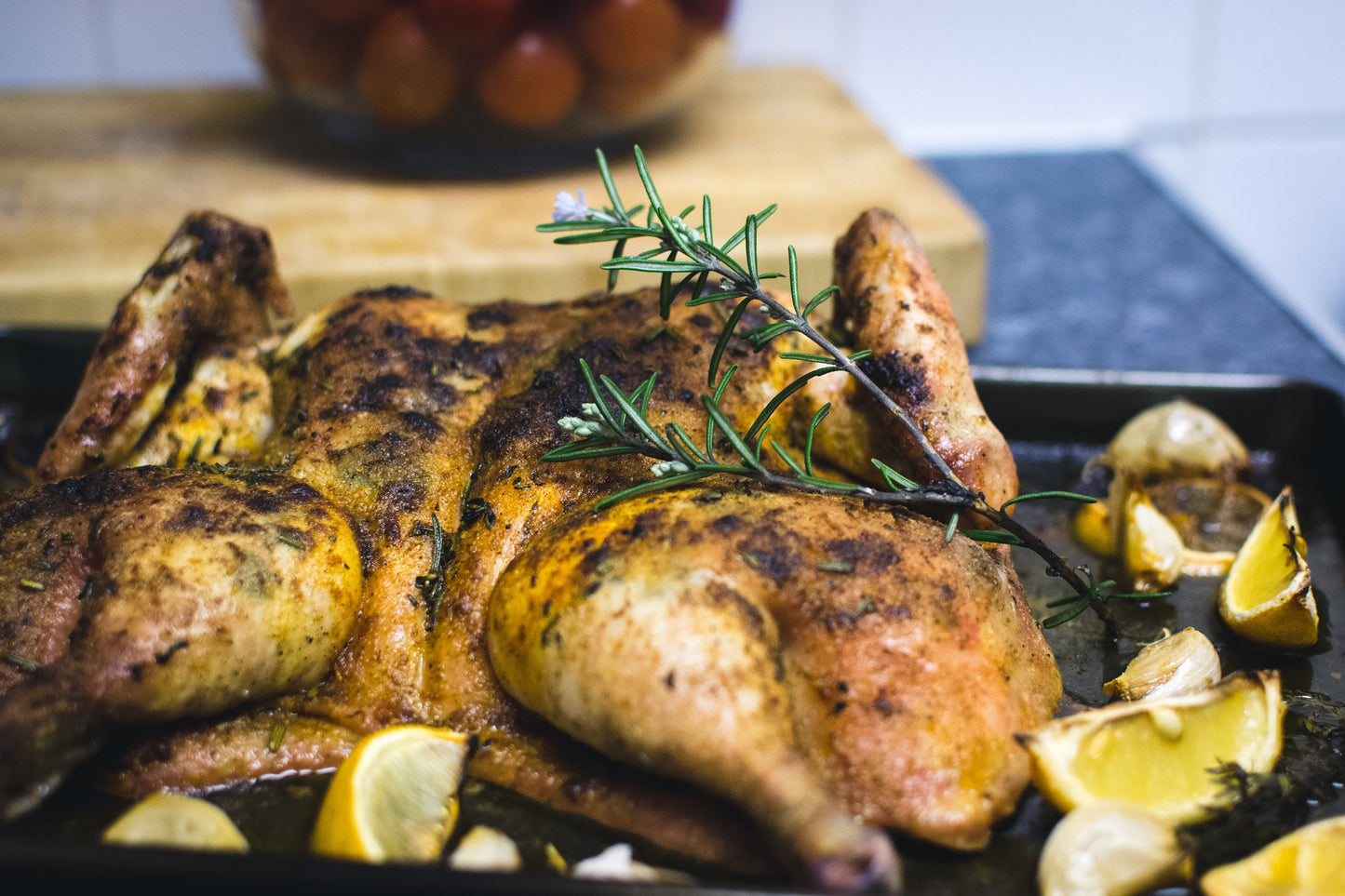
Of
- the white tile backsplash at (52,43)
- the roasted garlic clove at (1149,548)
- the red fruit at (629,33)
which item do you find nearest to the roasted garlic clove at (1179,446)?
the roasted garlic clove at (1149,548)

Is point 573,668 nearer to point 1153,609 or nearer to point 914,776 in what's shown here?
point 914,776

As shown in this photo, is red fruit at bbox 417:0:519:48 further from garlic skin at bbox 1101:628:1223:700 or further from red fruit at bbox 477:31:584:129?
garlic skin at bbox 1101:628:1223:700

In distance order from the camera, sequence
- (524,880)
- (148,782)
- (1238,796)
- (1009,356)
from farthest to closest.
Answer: (1009,356) < (148,782) < (1238,796) < (524,880)

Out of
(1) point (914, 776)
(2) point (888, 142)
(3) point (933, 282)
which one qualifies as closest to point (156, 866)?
(1) point (914, 776)

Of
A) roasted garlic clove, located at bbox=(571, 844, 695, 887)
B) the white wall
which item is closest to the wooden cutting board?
the white wall

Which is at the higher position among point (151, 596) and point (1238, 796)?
point (151, 596)
